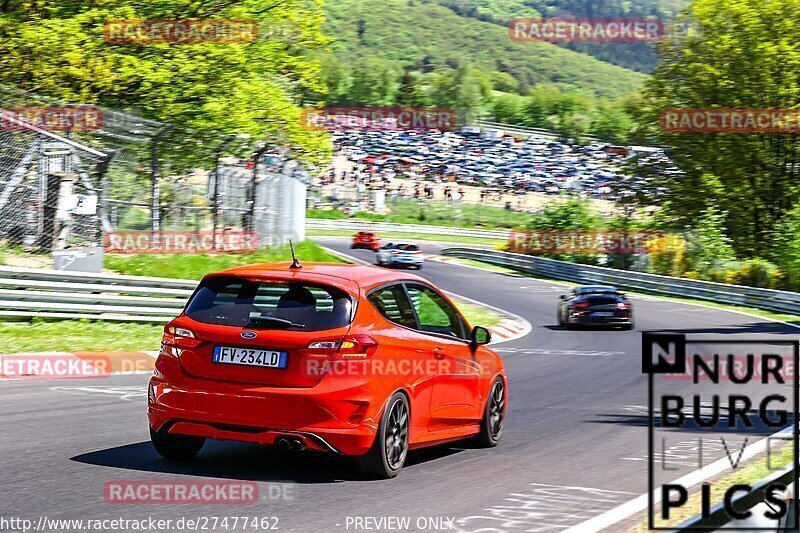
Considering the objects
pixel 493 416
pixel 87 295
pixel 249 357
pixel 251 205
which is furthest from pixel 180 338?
pixel 251 205

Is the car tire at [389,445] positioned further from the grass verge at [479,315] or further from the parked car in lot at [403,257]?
the parked car in lot at [403,257]

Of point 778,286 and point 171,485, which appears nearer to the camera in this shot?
point 171,485

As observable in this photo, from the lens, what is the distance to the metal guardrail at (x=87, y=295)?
17453mm

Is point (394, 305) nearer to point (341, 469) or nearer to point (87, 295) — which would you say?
point (341, 469)

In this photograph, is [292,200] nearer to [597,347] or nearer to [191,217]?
[191,217]

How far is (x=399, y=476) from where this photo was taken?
26.9 feet

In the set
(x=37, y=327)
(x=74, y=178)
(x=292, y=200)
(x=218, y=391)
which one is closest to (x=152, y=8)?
(x=292, y=200)

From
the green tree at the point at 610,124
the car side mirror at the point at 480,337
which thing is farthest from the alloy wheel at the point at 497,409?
the green tree at the point at 610,124

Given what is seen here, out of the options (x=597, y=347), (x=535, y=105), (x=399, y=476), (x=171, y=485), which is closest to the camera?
(x=171, y=485)

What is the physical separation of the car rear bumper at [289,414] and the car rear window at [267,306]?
43 cm

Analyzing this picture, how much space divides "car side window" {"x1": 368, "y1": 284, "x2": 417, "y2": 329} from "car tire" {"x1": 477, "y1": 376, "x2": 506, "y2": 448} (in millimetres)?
1571

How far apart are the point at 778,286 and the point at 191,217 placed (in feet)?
93.0

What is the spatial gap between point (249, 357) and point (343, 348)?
64 centimetres

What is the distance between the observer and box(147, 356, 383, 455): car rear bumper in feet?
25.0
